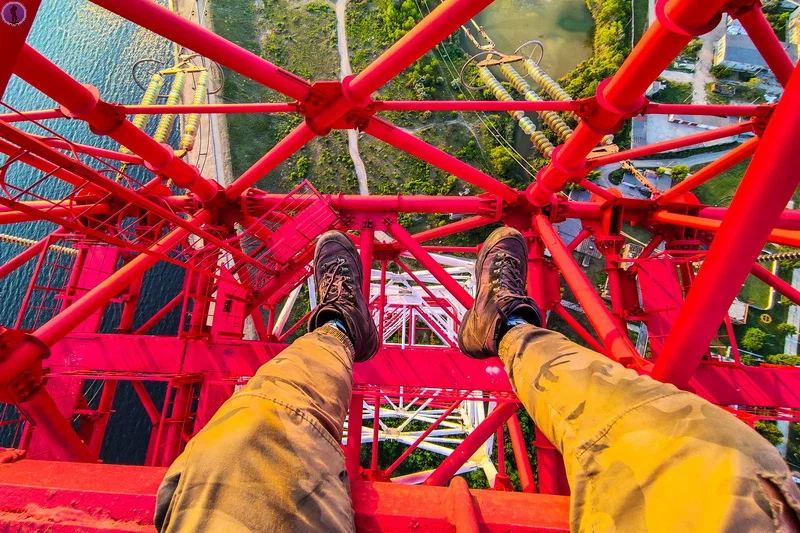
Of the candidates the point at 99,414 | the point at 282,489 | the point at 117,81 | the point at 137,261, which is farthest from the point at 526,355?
the point at 117,81

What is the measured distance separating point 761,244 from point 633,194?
2201 cm

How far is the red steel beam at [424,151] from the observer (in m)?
6.52

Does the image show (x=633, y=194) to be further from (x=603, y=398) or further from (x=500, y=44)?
(x=603, y=398)

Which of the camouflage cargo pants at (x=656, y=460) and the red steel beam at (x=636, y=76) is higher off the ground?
the red steel beam at (x=636, y=76)

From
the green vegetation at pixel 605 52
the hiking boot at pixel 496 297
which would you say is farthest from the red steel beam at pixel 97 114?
the green vegetation at pixel 605 52

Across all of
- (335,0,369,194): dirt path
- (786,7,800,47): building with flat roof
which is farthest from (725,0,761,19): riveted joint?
(786,7,800,47): building with flat roof

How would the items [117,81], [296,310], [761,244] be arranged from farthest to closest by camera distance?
[117,81] < [296,310] < [761,244]

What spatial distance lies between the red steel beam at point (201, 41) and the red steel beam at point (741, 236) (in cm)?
507

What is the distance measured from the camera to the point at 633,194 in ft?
73.4

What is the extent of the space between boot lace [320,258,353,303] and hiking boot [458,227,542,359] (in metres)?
1.79

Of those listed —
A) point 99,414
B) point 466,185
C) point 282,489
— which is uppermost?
point 466,185

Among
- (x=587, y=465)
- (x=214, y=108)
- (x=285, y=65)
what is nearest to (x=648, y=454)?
(x=587, y=465)

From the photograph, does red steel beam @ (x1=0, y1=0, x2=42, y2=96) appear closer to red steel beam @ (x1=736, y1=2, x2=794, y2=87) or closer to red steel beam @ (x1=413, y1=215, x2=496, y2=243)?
red steel beam @ (x1=413, y1=215, x2=496, y2=243)

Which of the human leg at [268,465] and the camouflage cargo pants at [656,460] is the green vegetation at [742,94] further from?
the human leg at [268,465]
